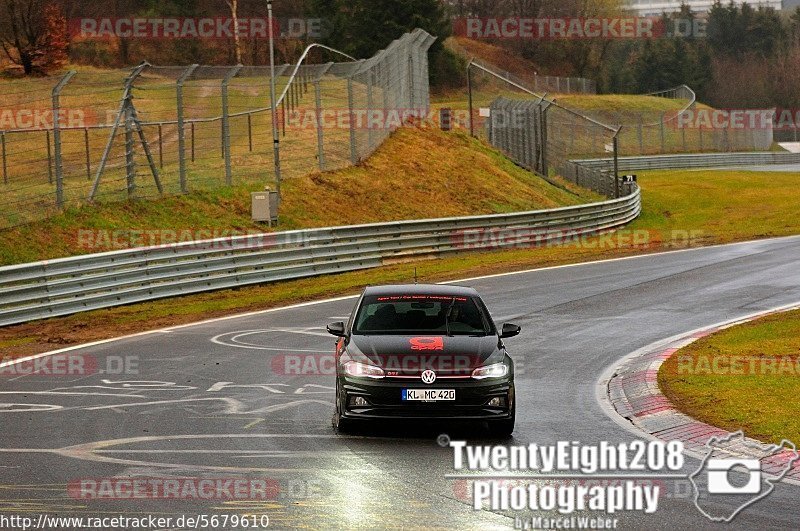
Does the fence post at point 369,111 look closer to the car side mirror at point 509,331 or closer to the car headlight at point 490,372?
the car side mirror at point 509,331

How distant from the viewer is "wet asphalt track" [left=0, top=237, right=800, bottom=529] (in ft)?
30.4

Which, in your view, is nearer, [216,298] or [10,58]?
[216,298]

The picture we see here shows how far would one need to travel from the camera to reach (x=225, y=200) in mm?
33406

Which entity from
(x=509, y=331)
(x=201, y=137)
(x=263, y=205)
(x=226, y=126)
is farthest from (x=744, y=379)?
(x=201, y=137)

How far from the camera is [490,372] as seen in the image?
40.1 ft

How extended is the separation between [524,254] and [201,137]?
40.8ft

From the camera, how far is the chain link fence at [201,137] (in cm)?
2923

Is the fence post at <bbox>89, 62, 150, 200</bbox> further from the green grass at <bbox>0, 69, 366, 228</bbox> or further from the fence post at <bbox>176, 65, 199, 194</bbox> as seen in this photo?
the fence post at <bbox>176, 65, 199, 194</bbox>

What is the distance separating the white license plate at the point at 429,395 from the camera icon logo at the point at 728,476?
2.55m

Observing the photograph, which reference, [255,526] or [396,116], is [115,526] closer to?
[255,526]

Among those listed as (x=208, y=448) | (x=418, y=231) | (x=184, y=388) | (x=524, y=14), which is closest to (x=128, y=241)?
(x=418, y=231)

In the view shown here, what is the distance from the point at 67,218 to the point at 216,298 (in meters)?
5.02

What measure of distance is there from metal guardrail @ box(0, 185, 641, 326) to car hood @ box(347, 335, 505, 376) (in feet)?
35.7

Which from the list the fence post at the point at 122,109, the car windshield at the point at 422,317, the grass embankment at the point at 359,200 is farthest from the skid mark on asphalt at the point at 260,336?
the fence post at the point at 122,109
